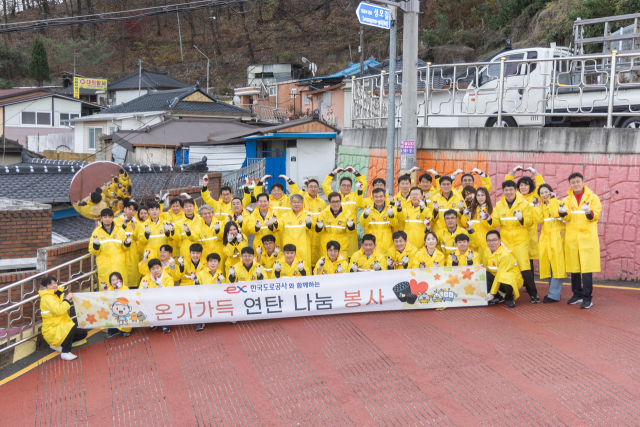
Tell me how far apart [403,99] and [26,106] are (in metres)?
33.3

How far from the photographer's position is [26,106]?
3478 cm

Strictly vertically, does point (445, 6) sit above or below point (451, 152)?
above

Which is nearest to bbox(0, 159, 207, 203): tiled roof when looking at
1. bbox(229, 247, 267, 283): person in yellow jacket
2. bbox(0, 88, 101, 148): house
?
bbox(229, 247, 267, 283): person in yellow jacket

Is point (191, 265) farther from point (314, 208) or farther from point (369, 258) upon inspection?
point (369, 258)

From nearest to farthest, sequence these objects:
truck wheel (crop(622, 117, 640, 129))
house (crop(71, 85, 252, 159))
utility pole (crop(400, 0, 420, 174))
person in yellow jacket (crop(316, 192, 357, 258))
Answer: person in yellow jacket (crop(316, 192, 357, 258)), utility pole (crop(400, 0, 420, 174)), truck wheel (crop(622, 117, 640, 129)), house (crop(71, 85, 252, 159))

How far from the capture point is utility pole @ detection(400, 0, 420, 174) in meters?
9.02

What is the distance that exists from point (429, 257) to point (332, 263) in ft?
4.61

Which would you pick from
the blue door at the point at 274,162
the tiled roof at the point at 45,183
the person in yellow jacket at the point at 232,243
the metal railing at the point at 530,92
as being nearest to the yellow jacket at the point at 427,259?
the person in yellow jacket at the point at 232,243

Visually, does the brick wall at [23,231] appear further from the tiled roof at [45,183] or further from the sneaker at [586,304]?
the sneaker at [586,304]

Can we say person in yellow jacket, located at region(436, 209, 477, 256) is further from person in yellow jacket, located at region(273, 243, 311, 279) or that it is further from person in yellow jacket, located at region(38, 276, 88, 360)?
person in yellow jacket, located at region(38, 276, 88, 360)

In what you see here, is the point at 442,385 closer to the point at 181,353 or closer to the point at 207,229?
the point at 181,353

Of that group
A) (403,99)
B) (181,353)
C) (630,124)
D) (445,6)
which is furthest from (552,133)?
(445,6)

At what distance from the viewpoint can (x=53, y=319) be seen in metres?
6.55

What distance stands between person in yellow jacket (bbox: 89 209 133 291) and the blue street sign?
16.0 feet
